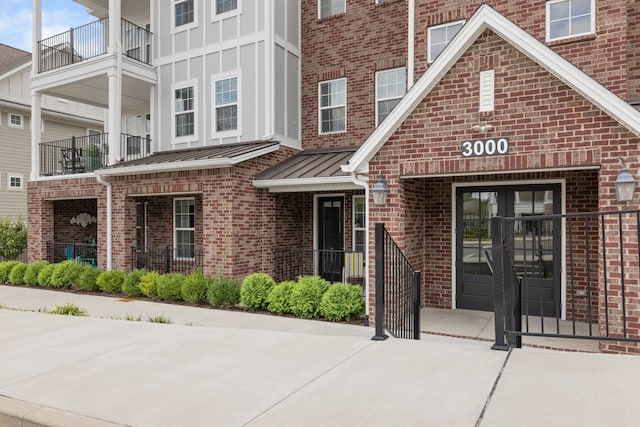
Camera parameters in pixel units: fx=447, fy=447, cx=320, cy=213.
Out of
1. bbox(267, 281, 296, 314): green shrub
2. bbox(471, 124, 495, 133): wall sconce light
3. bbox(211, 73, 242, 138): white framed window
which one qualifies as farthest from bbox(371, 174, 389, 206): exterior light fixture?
bbox(211, 73, 242, 138): white framed window

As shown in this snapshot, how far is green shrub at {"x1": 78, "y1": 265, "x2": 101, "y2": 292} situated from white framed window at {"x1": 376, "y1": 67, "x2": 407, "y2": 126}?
8.15 metres

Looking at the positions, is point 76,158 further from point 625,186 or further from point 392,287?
point 625,186

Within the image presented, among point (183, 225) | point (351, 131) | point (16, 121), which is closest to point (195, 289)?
point (183, 225)

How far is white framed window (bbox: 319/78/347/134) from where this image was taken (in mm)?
11922

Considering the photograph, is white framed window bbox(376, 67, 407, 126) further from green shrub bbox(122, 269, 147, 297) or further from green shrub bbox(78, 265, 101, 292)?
green shrub bbox(78, 265, 101, 292)

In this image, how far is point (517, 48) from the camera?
6.52m

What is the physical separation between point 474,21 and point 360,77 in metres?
5.13

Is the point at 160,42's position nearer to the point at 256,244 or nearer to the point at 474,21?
the point at 256,244

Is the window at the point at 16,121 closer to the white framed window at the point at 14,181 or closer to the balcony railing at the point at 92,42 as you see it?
the white framed window at the point at 14,181

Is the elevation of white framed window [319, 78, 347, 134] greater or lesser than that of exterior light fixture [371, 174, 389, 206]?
greater

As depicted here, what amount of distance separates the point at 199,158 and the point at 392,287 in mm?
6080

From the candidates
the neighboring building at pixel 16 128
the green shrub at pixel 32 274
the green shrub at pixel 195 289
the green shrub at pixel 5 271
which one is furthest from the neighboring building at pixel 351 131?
the neighboring building at pixel 16 128

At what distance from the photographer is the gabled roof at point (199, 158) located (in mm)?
10070

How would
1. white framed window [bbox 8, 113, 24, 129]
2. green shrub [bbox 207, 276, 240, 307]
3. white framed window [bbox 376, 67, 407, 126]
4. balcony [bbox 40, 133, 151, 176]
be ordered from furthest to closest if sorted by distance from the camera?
white framed window [bbox 8, 113, 24, 129]
balcony [bbox 40, 133, 151, 176]
white framed window [bbox 376, 67, 407, 126]
green shrub [bbox 207, 276, 240, 307]
